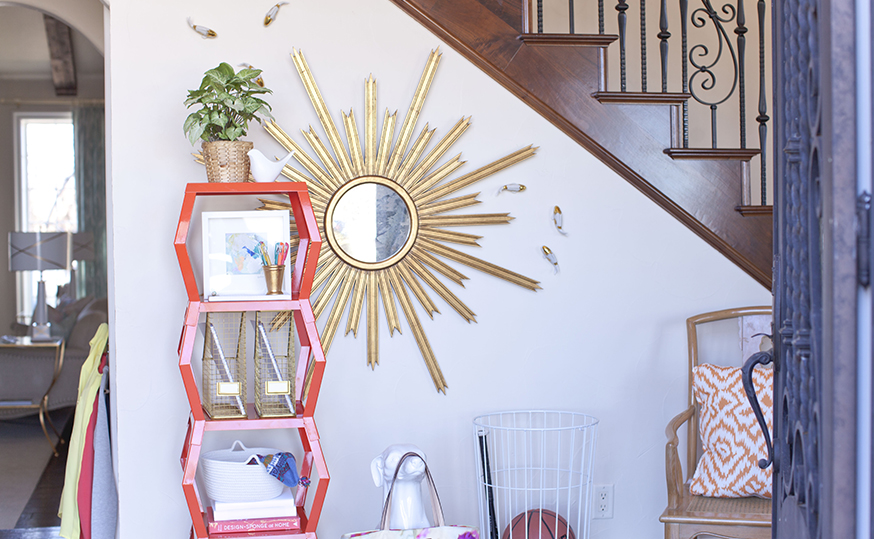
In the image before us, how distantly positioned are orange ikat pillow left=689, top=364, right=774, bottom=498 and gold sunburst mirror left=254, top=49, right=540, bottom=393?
0.80 m

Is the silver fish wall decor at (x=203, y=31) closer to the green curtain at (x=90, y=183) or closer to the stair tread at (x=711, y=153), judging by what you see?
the stair tread at (x=711, y=153)

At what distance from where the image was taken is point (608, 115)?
250cm

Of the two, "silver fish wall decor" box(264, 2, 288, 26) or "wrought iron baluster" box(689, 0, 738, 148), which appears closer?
"silver fish wall decor" box(264, 2, 288, 26)

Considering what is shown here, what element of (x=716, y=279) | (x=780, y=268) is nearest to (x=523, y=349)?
(x=716, y=279)

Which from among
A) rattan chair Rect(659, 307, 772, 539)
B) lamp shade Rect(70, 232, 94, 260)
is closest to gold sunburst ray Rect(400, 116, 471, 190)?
rattan chair Rect(659, 307, 772, 539)

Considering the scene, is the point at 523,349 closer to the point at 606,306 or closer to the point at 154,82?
the point at 606,306

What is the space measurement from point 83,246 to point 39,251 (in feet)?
1.46

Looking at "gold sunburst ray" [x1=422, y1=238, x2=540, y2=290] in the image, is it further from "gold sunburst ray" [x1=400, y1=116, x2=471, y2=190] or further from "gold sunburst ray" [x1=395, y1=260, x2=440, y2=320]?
"gold sunburst ray" [x1=400, y1=116, x2=471, y2=190]

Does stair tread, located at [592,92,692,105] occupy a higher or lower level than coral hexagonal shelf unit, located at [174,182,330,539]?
higher

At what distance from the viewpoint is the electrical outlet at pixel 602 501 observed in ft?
8.41

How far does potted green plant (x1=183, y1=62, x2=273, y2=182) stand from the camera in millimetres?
2016

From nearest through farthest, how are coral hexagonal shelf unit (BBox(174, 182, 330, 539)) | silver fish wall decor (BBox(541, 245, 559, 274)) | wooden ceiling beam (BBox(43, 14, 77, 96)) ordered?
coral hexagonal shelf unit (BBox(174, 182, 330, 539)), silver fish wall decor (BBox(541, 245, 559, 274)), wooden ceiling beam (BBox(43, 14, 77, 96))

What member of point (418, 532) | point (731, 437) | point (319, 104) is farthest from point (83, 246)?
point (731, 437)

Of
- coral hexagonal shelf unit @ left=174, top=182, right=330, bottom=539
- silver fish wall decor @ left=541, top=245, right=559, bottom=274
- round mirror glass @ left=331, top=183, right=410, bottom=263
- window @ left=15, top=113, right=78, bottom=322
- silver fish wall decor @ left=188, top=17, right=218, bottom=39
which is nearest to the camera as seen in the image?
coral hexagonal shelf unit @ left=174, top=182, right=330, bottom=539
